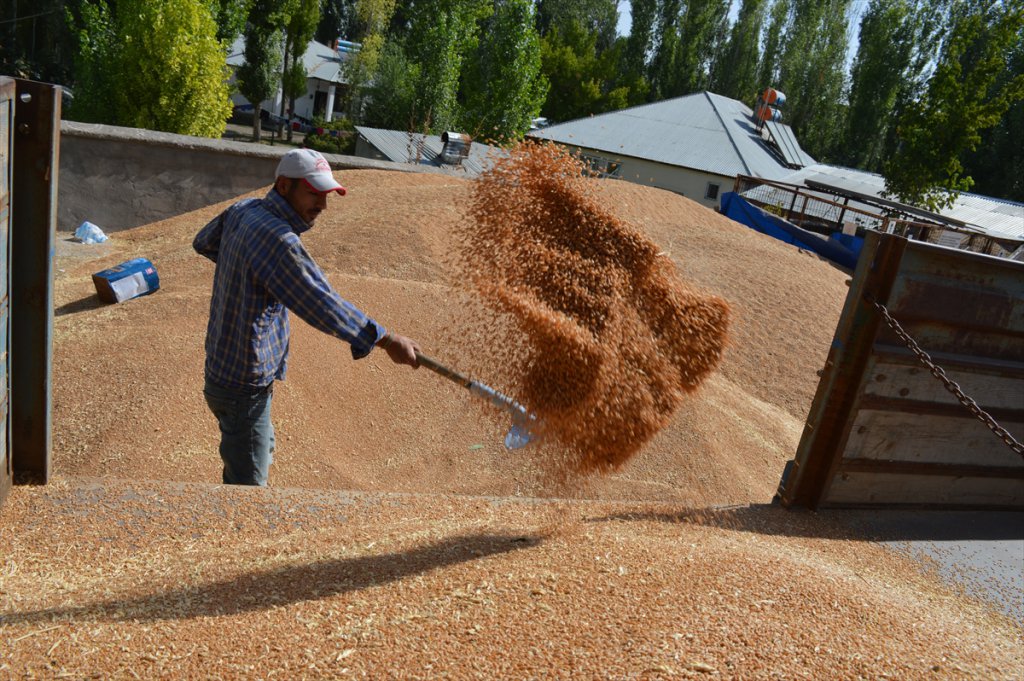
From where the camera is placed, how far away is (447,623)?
254cm

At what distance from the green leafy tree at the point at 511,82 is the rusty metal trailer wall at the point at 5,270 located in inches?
868

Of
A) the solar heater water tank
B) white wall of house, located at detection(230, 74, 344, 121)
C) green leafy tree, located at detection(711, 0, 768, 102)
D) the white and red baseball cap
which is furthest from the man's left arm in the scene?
green leafy tree, located at detection(711, 0, 768, 102)

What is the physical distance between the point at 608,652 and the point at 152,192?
31.3ft

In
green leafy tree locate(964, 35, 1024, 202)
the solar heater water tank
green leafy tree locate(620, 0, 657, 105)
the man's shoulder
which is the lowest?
the solar heater water tank

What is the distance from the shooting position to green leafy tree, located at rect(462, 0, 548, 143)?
24.7 metres

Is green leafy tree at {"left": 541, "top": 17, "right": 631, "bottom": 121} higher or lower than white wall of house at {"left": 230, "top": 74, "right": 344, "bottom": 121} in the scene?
higher

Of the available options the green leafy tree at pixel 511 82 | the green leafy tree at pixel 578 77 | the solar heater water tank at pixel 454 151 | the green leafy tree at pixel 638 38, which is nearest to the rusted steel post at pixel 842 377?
the solar heater water tank at pixel 454 151

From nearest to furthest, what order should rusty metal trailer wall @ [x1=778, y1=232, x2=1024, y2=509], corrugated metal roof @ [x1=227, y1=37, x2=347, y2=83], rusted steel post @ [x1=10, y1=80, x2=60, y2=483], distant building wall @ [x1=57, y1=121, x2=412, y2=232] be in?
rusted steel post @ [x1=10, y1=80, x2=60, y2=483]
rusty metal trailer wall @ [x1=778, y1=232, x2=1024, y2=509]
distant building wall @ [x1=57, y1=121, x2=412, y2=232]
corrugated metal roof @ [x1=227, y1=37, x2=347, y2=83]

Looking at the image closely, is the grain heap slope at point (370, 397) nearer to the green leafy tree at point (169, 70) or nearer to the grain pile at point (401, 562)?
the grain pile at point (401, 562)

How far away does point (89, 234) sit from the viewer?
9.20m

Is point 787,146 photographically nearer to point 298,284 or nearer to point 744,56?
point 744,56

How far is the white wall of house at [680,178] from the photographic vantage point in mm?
28797

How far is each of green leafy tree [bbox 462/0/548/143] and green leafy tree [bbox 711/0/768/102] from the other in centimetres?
2304

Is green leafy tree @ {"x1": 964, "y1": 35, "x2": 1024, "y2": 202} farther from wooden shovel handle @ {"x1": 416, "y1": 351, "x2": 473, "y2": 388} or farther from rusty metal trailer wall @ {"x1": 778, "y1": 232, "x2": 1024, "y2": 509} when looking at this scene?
wooden shovel handle @ {"x1": 416, "y1": 351, "x2": 473, "y2": 388}
